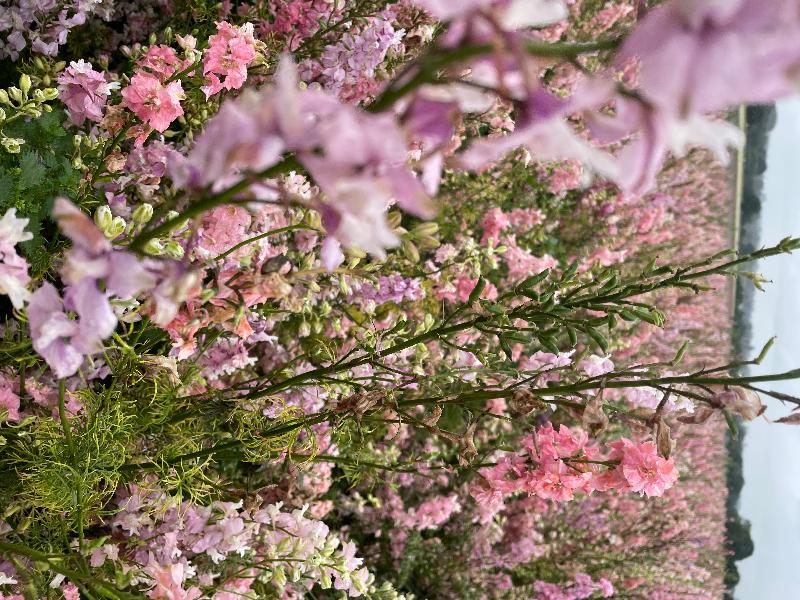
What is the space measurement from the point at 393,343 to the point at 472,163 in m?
0.91

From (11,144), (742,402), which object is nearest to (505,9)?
(742,402)

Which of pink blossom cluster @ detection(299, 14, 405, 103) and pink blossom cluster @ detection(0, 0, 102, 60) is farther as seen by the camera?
pink blossom cluster @ detection(299, 14, 405, 103)

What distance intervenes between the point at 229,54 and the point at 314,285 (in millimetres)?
499

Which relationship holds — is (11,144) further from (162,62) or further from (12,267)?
(12,267)

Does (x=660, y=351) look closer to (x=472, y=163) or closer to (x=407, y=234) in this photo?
(x=407, y=234)

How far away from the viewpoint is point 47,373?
145 cm

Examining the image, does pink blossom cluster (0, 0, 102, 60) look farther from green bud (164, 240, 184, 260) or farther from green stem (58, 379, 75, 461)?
green stem (58, 379, 75, 461)

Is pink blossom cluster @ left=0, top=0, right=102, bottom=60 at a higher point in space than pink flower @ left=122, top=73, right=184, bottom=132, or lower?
higher

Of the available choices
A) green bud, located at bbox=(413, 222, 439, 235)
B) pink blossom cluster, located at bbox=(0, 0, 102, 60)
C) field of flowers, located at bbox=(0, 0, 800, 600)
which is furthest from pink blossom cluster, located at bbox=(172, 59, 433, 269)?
pink blossom cluster, located at bbox=(0, 0, 102, 60)

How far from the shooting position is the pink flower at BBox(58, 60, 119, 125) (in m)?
1.30

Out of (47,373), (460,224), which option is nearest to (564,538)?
(460,224)

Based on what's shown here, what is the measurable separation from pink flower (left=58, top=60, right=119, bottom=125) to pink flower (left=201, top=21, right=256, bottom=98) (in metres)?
0.18

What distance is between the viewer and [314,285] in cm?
113

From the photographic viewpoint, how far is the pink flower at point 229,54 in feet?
4.14
